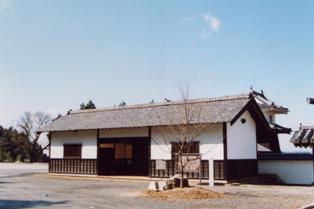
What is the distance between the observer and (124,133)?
86.4 feet

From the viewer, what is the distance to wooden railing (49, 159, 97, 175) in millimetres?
27016

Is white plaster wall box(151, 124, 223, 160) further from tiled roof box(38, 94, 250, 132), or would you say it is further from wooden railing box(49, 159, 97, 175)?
wooden railing box(49, 159, 97, 175)

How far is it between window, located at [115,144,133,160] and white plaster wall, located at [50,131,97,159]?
282cm

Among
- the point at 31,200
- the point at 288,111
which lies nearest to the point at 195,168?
the point at 31,200

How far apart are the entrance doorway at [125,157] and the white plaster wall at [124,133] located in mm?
1320

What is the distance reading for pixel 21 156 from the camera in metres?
59.9

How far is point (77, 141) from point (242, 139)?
36.3 feet

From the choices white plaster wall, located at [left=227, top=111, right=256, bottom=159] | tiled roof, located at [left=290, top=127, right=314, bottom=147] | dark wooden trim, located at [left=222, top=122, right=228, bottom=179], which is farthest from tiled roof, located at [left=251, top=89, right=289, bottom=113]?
tiled roof, located at [left=290, top=127, right=314, bottom=147]

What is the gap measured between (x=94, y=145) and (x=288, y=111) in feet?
59.0

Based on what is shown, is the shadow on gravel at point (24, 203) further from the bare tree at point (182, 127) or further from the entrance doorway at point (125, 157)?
the entrance doorway at point (125, 157)

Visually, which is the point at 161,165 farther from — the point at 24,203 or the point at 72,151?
the point at 24,203

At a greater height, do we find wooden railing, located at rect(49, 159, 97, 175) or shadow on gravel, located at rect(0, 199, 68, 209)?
wooden railing, located at rect(49, 159, 97, 175)

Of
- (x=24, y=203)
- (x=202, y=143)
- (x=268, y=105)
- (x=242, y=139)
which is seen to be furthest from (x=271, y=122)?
(x=24, y=203)

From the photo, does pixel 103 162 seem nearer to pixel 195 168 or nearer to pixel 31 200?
pixel 195 168
